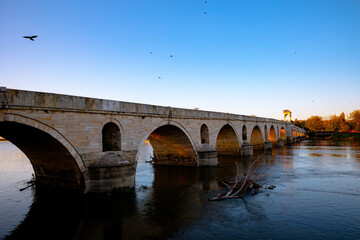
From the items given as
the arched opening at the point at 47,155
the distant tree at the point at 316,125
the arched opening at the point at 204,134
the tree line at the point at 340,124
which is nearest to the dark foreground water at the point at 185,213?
the arched opening at the point at 47,155

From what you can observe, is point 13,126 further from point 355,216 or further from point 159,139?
point 355,216

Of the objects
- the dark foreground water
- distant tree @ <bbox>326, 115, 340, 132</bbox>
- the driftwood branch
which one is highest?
distant tree @ <bbox>326, 115, 340, 132</bbox>

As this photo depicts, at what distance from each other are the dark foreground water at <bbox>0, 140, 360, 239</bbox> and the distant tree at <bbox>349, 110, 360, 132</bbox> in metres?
62.3

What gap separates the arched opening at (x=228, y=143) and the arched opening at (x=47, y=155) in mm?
18248

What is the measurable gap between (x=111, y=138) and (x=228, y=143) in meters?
17.6

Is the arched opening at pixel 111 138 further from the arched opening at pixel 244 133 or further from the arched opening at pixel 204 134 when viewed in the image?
the arched opening at pixel 244 133

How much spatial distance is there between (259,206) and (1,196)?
12681mm

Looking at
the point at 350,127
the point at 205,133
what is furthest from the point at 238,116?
the point at 350,127

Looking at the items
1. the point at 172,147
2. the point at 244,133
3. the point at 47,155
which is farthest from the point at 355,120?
the point at 47,155

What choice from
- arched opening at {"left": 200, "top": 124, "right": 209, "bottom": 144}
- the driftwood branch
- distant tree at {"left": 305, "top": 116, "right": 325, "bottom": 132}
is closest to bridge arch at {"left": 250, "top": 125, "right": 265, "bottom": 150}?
arched opening at {"left": 200, "top": 124, "right": 209, "bottom": 144}

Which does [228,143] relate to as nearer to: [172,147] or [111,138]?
[172,147]

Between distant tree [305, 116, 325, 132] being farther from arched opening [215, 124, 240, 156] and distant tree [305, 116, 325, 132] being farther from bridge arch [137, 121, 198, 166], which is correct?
bridge arch [137, 121, 198, 166]

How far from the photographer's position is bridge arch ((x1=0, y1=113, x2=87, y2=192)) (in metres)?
9.01

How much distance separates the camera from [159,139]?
1981cm
